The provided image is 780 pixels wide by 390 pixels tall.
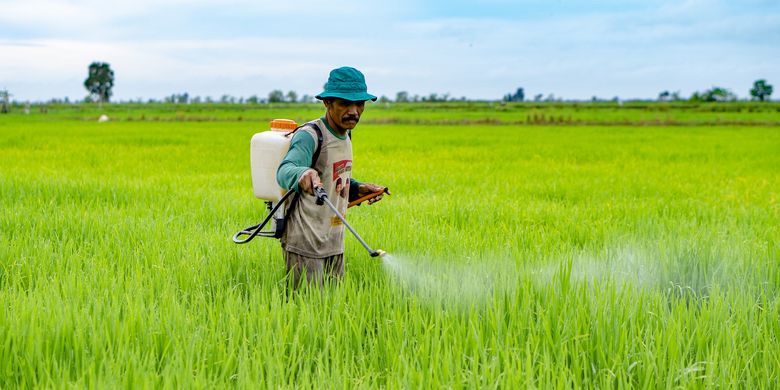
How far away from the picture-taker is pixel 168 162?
1225 centimetres

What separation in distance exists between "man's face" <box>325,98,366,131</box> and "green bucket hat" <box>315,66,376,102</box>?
0.07 metres

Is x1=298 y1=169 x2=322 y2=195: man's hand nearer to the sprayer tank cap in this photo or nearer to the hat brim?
the hat brim

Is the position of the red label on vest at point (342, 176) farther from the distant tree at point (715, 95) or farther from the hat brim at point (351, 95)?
the distant tree at point (715, 95)

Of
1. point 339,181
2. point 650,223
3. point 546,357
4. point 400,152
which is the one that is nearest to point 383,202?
point 650,223

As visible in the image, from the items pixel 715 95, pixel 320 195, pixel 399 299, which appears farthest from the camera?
pixel 715 95

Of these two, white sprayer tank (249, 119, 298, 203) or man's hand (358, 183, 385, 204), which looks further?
Answer: man's hand (358, 183, 385, 204)

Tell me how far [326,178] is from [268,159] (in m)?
0.28

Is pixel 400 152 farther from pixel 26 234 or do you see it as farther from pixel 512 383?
pixel 512 383

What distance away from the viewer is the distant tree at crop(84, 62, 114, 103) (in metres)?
105

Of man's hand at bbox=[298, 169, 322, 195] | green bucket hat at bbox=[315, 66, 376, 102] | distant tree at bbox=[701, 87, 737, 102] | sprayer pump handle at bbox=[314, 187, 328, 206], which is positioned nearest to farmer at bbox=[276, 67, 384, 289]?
green bucket hat at bbox=[315, 66, 376, 102]

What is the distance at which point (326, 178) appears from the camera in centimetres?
301

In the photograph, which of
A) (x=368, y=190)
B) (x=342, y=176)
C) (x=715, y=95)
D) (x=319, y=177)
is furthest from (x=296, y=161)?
(x=715, y=95)

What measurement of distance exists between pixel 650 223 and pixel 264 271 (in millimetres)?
3363

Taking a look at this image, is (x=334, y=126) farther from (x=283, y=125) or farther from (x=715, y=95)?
(x=715, y=95)
